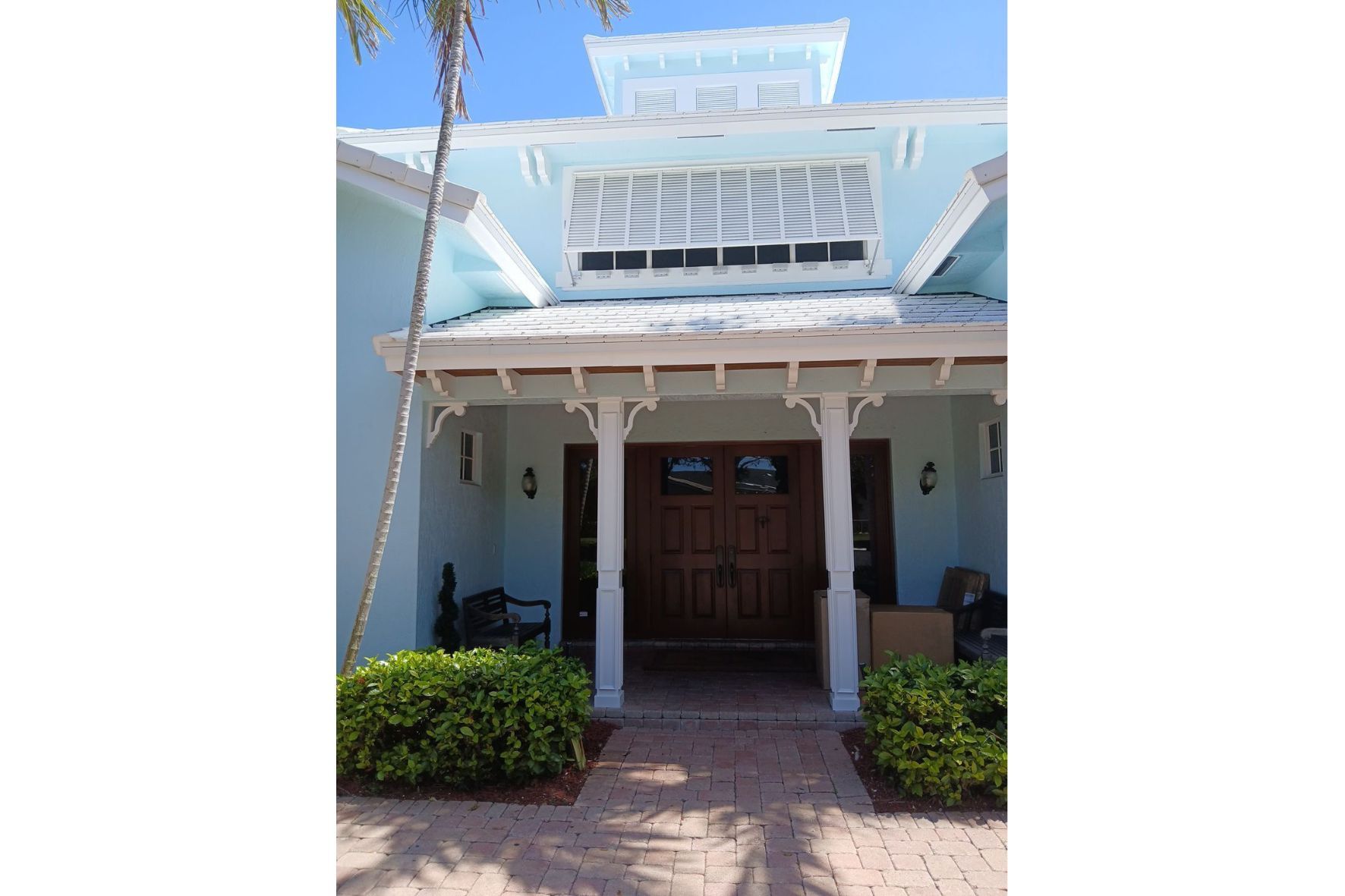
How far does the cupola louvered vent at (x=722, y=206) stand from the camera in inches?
380

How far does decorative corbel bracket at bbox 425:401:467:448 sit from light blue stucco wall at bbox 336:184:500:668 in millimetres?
115

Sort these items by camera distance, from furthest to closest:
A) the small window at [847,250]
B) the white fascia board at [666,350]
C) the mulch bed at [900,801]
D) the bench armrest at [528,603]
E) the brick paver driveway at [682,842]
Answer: the small window at [847,250] → the bench armrest at [528,603] → the white fascia board at [666,350] → the mulch bed at [900,801] → the brick paver driveway at [682,842]

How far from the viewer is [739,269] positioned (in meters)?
9.74

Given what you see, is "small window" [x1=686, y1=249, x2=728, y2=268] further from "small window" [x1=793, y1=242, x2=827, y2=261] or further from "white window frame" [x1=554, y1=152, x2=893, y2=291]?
"small window" [x1=793, y1=242, x2=827, y2=261]

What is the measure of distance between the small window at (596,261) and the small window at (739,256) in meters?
1.53

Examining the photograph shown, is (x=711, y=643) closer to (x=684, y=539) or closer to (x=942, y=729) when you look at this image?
(x=684, y=539)

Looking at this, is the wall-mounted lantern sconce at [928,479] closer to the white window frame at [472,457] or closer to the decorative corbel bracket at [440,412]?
the white window frame at [472,457]

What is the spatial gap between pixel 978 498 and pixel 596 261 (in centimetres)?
564

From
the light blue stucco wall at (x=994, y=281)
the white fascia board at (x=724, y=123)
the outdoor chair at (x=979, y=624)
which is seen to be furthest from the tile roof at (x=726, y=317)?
the outdoor chair at (x=979, y=624)

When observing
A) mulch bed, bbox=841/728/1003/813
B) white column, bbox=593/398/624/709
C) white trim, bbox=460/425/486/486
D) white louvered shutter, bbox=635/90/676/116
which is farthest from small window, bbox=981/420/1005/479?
white louvered shutter, bbox=635/90/676/116
